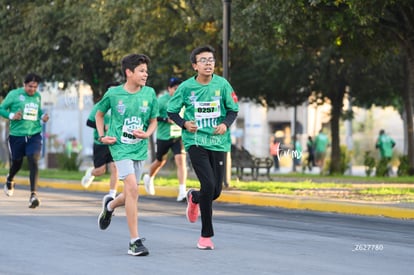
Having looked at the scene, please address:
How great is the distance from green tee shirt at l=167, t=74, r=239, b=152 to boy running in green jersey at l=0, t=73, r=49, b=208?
523cm

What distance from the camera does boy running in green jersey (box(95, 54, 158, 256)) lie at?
31.7ft

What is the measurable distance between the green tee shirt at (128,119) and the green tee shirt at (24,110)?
5542 mm

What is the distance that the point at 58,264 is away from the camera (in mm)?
8680

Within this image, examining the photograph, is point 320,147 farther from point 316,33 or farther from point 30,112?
point 30,112

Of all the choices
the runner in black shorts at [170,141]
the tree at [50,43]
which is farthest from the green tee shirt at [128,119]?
the tree at [50,43]

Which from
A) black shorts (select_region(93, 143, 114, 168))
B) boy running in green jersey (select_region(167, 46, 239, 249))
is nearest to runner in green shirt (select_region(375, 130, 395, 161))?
black shorts (select_region(93, 143, 114, 168))

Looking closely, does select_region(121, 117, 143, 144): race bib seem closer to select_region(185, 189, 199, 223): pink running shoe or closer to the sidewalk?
select_region(185, 189, 199, 223): pink running shoe

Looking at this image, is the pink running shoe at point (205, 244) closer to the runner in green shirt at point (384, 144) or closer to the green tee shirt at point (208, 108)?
the green tee shirt at point (208, 108)

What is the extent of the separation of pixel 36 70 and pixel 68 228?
20.4 m

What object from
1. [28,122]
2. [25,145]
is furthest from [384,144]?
[28,122]

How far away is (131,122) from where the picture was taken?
9789 millimetres

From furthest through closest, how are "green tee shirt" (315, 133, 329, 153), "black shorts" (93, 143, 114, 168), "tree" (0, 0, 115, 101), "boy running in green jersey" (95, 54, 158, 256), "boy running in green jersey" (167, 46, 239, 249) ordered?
"green tee shirt" (315, 133, 329, 153)
"tree" (0, 0, 115, 101)
"black shorts" (93, 143, 114, 168)
"boy running in green jersey" (167, 46, 239, 249)
"boy running in green jersey" (95, 54, 158, 256)

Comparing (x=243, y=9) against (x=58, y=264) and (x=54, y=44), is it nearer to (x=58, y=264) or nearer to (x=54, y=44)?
(x=54, y=44)

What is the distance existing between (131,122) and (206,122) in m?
0.78
